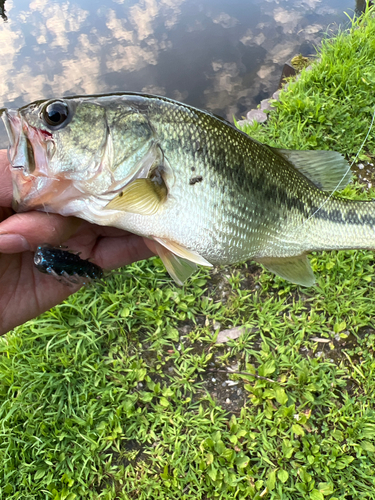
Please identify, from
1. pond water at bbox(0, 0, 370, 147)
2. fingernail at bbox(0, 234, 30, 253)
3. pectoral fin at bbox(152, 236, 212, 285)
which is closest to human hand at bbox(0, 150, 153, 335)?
fingernail at bbox(0, 234, 30, 253)

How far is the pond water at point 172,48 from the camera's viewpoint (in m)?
6.80

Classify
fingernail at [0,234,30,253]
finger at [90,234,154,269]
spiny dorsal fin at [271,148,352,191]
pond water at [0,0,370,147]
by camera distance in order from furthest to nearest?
pond water at [0,0,370,147], finger at [90,234,154,269], spiny dorsal fin at [271,148,352,191], fingernail at [0,234,30,253]

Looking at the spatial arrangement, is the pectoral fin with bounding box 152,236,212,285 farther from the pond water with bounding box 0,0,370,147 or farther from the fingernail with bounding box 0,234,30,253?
the pond water with bounding box 0,0,370,147

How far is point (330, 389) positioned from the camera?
2.49 meters

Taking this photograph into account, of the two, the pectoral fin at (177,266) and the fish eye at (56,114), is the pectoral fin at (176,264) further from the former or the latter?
the fish eye at (56,114)

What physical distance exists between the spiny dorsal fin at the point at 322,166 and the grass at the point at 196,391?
1178mm

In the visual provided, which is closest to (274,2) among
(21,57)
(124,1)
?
(124,1)

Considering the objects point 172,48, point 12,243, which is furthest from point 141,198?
point 172,48

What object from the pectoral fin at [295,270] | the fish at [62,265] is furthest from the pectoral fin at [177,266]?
the pectoral fin at [295,270]

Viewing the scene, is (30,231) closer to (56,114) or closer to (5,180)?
(5,180)

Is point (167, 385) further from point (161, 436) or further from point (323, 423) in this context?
point (323, 423)

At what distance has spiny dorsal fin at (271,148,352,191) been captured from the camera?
6.51ft

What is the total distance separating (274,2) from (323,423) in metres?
9.99

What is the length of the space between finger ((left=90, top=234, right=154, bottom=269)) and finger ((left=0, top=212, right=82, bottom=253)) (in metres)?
0.51
